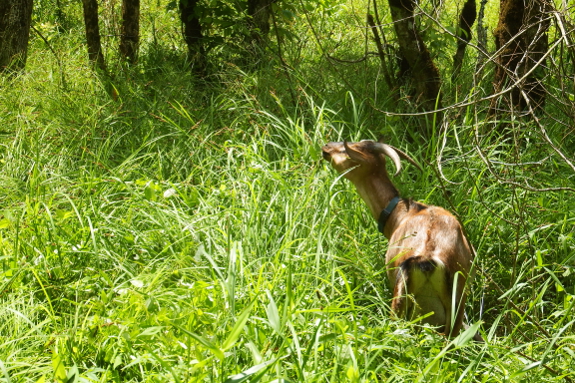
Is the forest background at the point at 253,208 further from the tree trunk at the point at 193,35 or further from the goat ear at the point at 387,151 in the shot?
the goat ear at the point at 387,151

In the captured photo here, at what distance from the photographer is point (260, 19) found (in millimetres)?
6777

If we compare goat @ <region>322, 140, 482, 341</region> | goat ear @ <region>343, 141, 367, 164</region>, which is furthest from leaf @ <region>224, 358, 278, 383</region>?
goat ear @ <region>343, 141, 367, 164</region>

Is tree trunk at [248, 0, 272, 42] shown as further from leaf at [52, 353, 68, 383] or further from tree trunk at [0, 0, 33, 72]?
leaf at [52, 353, 68, 383]

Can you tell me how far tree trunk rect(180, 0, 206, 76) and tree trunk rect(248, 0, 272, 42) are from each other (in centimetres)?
55

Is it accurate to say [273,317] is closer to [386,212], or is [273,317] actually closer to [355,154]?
[386,212]

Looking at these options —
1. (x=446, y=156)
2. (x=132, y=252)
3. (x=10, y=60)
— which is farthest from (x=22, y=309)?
(x=10, y=60)

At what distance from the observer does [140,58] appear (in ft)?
23.1

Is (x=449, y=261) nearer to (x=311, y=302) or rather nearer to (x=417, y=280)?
(x=417, y=280)

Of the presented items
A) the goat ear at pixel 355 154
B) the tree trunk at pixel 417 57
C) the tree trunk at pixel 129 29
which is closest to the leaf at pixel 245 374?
the goat ear at pixel 355 154

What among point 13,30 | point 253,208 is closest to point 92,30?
point 13,30

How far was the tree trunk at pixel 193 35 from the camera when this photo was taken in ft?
22.0

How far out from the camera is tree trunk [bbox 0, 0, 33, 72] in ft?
21.3

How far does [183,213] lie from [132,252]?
35 cm

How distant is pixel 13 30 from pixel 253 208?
4.08 m
